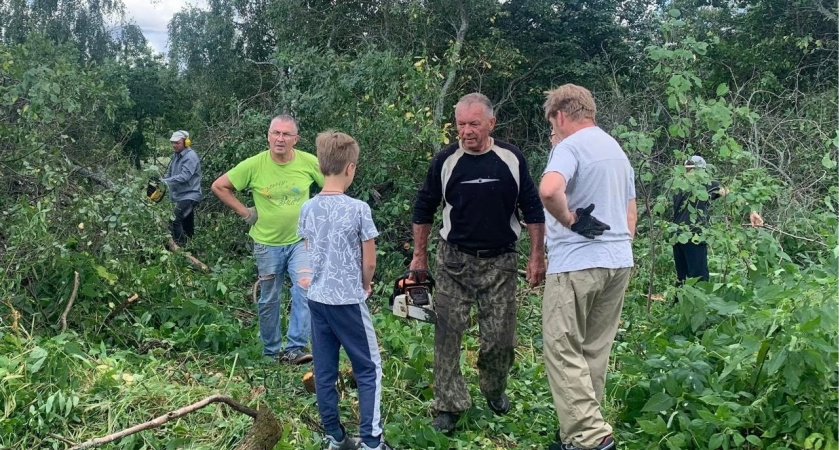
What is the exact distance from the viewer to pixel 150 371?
12.9ft

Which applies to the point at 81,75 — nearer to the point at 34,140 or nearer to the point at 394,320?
the point at 34,140

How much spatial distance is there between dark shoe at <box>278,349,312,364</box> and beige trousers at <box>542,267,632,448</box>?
1.86 m

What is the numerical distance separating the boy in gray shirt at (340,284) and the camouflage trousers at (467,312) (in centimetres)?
44

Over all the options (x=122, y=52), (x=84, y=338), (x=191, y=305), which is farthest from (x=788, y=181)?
(x=122, y=52)

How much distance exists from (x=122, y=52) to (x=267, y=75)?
38.9 feet

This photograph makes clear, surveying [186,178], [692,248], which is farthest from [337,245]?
[186,178]

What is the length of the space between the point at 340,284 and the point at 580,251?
3.50 ft

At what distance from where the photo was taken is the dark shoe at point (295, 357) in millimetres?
4355

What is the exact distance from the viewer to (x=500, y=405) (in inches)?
143

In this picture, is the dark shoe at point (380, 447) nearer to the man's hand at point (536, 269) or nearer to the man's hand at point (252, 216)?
the man's hand at point (536, 269)

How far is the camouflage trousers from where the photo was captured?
341cm

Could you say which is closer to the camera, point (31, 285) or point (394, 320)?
point (31, 285)

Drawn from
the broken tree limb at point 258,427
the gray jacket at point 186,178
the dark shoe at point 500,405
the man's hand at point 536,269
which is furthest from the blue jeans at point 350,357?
the gray jacket at point 186,178

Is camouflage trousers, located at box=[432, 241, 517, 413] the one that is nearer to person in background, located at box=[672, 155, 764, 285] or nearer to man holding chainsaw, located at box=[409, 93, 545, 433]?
man holding chainsaw, located at box=[409, 93, 545, 433]
